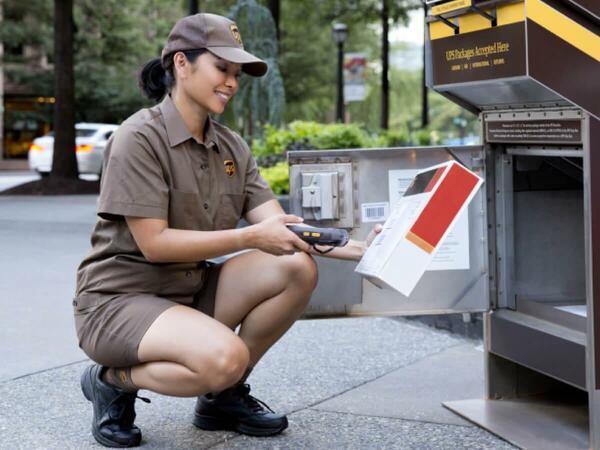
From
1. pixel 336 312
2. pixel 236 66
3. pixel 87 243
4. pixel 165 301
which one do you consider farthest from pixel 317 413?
pixel 87 243

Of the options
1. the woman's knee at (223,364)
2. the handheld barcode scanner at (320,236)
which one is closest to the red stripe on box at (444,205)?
the handheld barcode scanner at (320,236)

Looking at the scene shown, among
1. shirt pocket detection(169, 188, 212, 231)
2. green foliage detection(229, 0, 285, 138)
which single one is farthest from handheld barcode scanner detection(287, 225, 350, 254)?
green foliage detection(229, 0, 285, 138)

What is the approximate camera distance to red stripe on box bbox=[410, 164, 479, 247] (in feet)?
11.0

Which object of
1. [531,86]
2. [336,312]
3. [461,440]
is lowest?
[461,440]

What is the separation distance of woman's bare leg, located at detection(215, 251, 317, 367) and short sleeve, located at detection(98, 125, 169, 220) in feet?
1.45

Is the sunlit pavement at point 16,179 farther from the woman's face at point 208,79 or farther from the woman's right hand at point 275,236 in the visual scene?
the woman's right hand at point 275,236

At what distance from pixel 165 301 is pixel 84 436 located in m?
0.80

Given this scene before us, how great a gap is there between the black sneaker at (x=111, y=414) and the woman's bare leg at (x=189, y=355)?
32cm

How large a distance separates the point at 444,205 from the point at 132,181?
1082 millimetres

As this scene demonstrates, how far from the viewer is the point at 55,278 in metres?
8.34

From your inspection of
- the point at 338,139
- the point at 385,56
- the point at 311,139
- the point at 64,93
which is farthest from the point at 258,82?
the point at 385,56

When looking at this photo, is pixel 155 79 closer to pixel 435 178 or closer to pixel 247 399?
pixel 435 178

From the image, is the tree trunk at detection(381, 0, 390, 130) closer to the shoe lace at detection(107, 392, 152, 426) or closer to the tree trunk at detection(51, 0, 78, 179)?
the tree trunk at detection(51, 0, 78, 179)

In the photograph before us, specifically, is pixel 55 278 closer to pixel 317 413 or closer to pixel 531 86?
pixel 317 413
